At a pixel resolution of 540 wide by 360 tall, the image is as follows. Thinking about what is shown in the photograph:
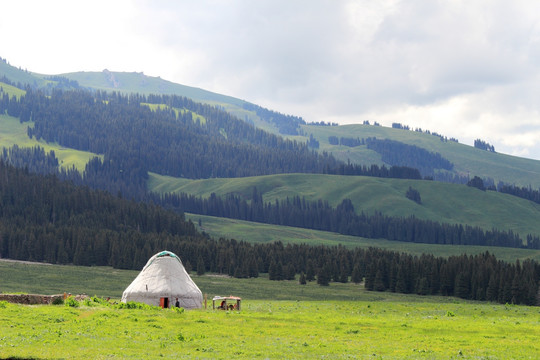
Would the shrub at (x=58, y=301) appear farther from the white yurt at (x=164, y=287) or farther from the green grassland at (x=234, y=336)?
the white yurt at (x=164, y=287)

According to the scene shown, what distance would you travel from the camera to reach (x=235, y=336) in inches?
1694

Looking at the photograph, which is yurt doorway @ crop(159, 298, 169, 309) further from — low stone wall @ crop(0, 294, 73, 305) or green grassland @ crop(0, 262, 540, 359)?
low stone wall @ crop(0, 294, 73, 305)

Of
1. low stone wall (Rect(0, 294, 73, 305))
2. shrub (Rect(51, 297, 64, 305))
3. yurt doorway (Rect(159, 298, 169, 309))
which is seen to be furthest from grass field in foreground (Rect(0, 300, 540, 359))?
yurt doorway (Rect(159, 298, 169, 309))

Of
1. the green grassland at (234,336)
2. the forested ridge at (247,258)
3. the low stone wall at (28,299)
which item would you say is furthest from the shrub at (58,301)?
the forested ridge at (247,258)

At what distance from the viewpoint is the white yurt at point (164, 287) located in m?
64.3

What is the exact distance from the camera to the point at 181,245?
6944 inches

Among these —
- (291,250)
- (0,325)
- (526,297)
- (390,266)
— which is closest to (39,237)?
(291,250)

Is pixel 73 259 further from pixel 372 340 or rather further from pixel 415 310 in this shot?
pixel 372 340

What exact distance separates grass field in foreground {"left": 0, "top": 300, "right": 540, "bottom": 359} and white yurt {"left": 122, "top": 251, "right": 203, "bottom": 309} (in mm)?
10246

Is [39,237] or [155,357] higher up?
[39,237]

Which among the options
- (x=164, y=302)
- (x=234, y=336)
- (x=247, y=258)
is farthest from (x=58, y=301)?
(x=247, y=258)

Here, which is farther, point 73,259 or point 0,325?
point 73,259

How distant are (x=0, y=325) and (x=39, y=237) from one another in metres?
142

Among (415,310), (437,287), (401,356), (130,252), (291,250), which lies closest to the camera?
(401,356)
